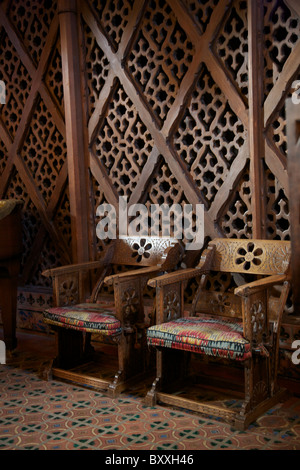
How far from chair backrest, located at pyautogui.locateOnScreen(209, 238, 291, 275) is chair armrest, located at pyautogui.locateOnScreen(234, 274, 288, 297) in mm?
101

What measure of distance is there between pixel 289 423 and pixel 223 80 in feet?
8.25

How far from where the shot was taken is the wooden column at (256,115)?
153 inches

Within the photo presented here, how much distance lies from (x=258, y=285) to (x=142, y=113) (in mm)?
2059

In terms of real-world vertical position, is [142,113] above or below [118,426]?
above

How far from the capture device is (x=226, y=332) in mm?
3377

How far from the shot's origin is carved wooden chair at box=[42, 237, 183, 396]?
393 centimetres

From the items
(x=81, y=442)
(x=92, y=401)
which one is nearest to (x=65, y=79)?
(x=92, y=401)

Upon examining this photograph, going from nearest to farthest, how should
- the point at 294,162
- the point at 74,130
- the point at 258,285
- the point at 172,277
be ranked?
the point at 294,162
the point at 258,285
the point at 172,277
the point at 74,130

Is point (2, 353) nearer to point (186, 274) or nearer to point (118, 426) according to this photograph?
point (118, 426)

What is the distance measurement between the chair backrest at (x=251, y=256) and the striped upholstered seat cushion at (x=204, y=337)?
18.2 inches

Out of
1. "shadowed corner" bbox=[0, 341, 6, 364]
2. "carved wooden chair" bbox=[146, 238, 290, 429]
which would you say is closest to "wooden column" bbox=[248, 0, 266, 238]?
"carved wooden chair" bbox=[146, 238, 290, 429]

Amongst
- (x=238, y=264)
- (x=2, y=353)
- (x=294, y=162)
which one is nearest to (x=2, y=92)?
(x=2, y=353)

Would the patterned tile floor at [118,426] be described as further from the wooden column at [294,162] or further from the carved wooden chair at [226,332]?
the wooden column at [294,162]

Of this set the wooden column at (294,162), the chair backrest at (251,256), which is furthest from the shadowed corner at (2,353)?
the wooden column at (294,162)
